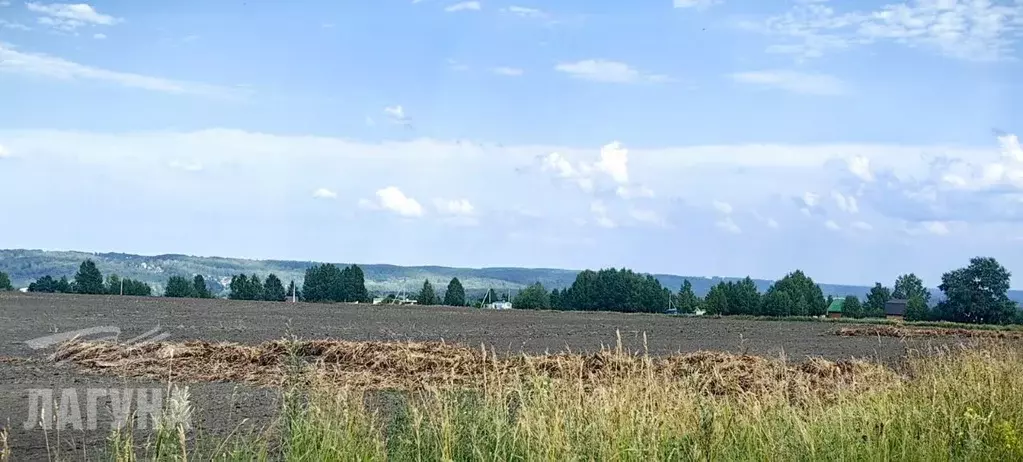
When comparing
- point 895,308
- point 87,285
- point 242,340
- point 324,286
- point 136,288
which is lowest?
point 242,340

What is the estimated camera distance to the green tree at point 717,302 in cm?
9194

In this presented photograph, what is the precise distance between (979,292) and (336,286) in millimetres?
56756

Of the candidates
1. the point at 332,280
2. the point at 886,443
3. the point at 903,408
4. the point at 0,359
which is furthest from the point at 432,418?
the point at 332,280

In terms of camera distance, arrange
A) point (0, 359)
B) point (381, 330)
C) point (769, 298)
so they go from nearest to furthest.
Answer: point (0, 359) < point (381, 330) < point (769, 298)

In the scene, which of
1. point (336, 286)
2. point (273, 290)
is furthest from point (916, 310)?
point (273, 290)

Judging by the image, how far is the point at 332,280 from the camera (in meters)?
103

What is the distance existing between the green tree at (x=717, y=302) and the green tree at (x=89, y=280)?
176 ft

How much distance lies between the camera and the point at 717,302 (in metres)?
92.8

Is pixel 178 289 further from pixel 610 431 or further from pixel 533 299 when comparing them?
pixel 610 431

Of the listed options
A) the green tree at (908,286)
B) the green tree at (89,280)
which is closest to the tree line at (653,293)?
the green tree at (89,280)

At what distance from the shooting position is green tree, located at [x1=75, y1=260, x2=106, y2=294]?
92.2 metres

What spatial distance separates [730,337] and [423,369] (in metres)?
22.2

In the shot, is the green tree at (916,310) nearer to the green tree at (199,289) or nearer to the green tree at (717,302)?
the green tree at (717,302)

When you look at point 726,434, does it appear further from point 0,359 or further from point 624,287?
point 624,287
